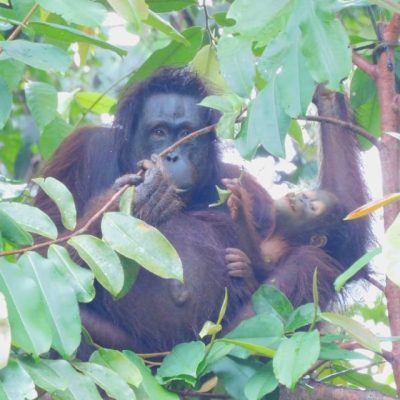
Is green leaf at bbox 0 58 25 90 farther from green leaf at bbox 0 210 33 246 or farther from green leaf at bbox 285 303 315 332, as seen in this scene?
green leaf at bbox 285 303 315 332

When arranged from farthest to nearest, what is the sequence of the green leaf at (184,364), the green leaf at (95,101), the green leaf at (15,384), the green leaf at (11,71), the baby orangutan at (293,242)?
1. the green leaf at (95,101)
2. the baby orangutan at (293,242)
3. the green leaf at (11,71)
4. the green leaf at (184,364)
5. the green leaf at (15,384)

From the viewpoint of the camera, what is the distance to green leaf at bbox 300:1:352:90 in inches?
89.9

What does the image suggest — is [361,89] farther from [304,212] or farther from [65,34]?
[65,34]

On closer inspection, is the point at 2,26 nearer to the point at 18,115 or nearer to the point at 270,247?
the point at 270,247

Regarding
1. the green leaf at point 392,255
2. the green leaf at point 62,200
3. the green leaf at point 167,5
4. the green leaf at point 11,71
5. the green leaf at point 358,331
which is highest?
the green leaf at point 167,5

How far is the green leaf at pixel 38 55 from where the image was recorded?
263cm

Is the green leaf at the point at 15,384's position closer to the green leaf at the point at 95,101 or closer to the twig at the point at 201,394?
the twig at the point at 201,394

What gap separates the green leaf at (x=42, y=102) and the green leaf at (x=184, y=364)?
114 cm

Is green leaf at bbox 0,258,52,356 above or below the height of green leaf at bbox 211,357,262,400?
above

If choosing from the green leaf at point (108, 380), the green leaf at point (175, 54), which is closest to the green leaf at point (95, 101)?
the green leaf at point (175, 54)

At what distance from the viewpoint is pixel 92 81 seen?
6789 mm

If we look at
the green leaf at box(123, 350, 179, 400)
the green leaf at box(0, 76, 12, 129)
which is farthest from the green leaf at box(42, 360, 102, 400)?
the green leaf at box(0, 76, 12, 129)

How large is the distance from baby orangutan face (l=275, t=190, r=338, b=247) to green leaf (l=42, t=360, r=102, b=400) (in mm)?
1658

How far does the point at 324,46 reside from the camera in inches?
90.3
